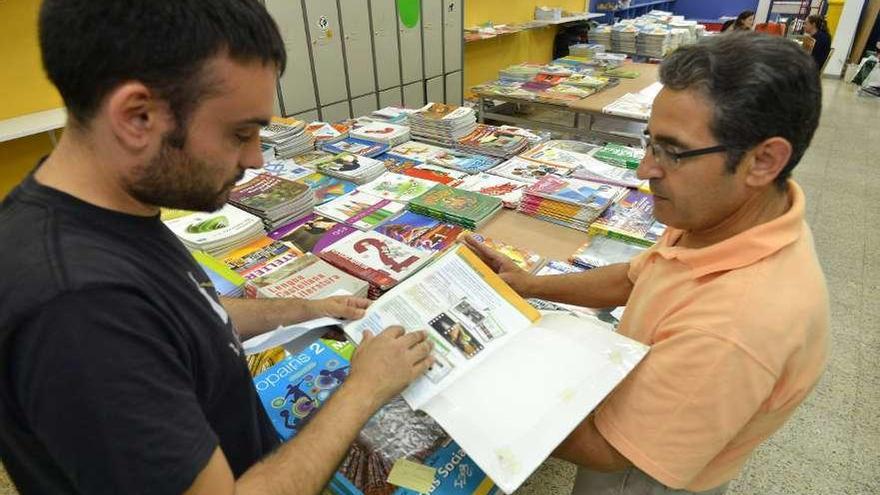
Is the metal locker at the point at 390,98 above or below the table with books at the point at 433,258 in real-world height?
below

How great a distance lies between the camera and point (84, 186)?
23.6 inches

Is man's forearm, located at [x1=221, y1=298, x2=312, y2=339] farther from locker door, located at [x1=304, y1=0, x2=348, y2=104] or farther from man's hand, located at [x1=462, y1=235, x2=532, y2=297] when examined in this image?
locker door, located at [x1=304, y1=0, x2=348, y2=104]

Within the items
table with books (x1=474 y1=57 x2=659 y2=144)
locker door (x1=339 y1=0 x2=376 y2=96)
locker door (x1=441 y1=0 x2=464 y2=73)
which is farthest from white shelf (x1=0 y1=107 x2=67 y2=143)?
locker door (x1=441 y1=0 x2=464 y2=73)

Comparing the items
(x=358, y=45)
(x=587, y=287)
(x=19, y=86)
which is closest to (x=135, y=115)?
(x=587, y=287)

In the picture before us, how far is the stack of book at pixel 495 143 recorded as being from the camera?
2.45 metres

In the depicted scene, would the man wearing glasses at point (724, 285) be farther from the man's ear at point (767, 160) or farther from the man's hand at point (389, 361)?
the man's hand at point (389, 361)

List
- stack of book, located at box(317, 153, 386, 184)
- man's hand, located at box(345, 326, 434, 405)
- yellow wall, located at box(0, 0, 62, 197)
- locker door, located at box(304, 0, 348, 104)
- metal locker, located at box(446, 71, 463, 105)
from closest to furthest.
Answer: man's hand, located at box(345, 326, 434, 405) → stack of book, located at box(317, 153, 386, 184) → yellow wall, located at box(0, 0, 62, 197) → locker door, located at box(304, 0, 348, 104) → metal locker, located at box(446, 71, 463, 105)

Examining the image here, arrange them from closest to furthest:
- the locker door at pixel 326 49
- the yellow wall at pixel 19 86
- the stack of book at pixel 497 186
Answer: the stack of book at pixel 497 186 < the yellow wall at pixel 19 86 < the locker door at pixel 326 49

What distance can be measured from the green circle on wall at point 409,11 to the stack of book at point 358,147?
2162 millimetres

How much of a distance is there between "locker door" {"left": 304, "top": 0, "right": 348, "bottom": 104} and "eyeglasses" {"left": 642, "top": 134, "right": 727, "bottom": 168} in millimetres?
3260

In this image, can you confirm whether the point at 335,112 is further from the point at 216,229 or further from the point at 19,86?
the point at 216,229

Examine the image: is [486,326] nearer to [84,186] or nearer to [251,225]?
[84,186]

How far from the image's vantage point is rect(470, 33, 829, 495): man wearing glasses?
0.76m

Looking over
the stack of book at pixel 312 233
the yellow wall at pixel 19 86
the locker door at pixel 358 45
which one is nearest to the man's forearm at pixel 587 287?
the stack of book at pixel 312 233
